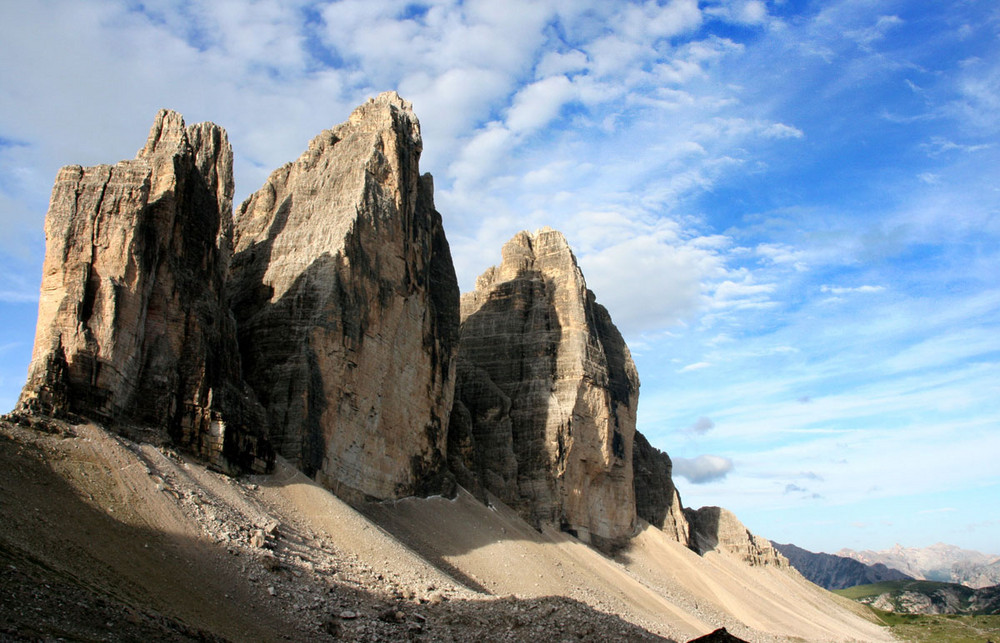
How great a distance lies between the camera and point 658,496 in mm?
77625

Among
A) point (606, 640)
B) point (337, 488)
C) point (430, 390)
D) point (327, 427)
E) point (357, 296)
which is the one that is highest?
point (357, 296)

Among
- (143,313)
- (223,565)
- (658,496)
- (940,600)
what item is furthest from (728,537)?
(940,600)

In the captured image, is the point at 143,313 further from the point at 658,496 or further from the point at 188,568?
the point at 658,496

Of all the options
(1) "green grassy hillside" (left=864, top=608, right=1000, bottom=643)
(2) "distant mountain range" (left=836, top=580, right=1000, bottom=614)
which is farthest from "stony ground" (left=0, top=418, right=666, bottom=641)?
(2) "distant mountain range" (left=836, top=580, right=1000, bottom=614)

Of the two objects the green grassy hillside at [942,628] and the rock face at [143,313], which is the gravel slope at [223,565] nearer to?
the rock face at [143,313]

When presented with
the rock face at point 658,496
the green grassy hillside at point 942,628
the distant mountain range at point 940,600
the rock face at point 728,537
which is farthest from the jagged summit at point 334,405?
the distant mountain range at point 940,600

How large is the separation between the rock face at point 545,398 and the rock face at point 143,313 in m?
23.7

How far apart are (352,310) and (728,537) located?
2155 inches

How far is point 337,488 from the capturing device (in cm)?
3997

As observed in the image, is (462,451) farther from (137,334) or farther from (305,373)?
(137,334)

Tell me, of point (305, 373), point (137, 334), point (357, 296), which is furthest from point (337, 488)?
point (137, 334)

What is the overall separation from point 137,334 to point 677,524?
5554 cm

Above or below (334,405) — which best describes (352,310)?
above

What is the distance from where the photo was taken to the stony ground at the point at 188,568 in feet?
63.9
